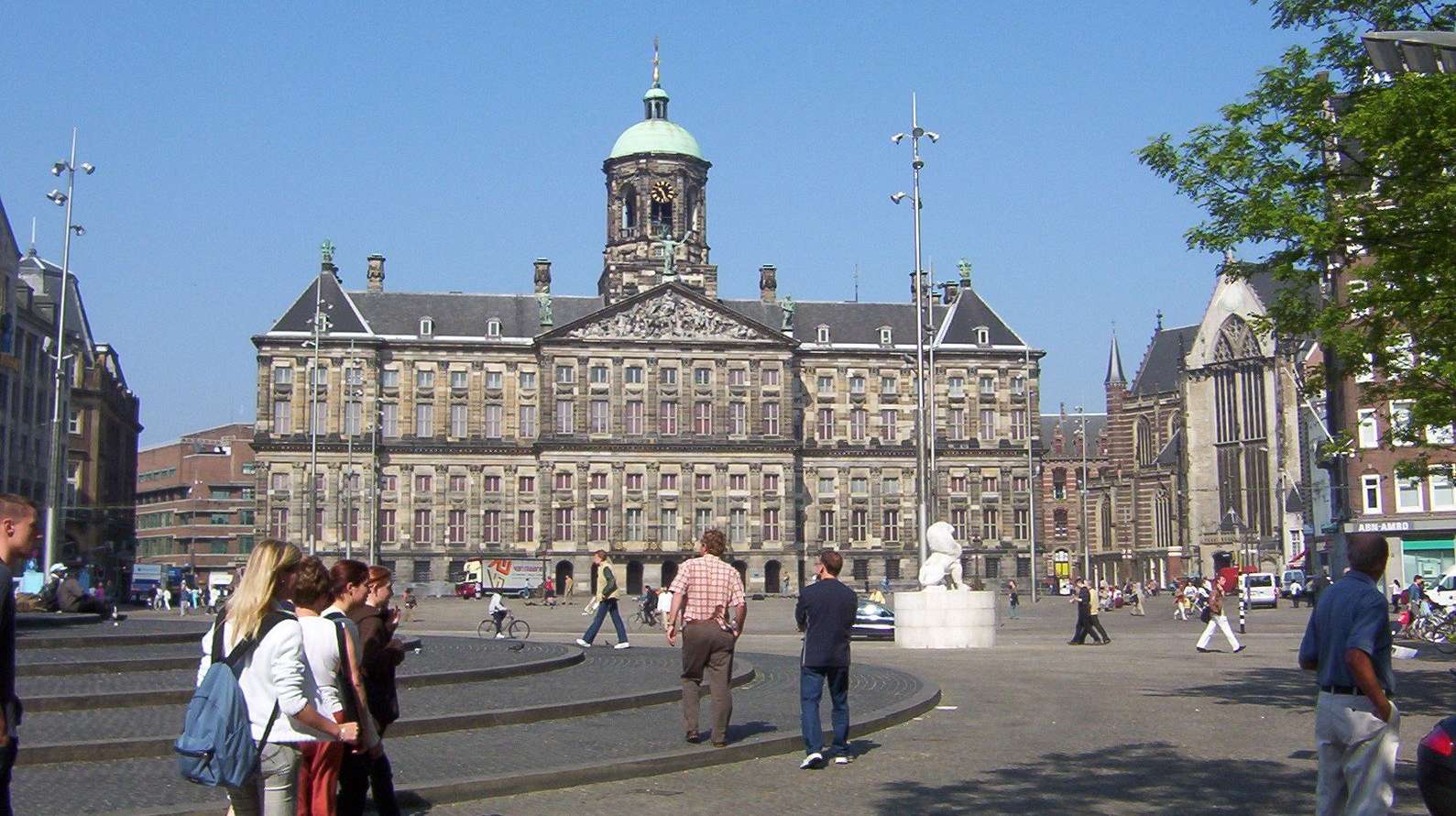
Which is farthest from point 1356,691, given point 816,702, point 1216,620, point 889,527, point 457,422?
point 889,527

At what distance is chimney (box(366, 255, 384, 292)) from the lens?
9100 centimetres

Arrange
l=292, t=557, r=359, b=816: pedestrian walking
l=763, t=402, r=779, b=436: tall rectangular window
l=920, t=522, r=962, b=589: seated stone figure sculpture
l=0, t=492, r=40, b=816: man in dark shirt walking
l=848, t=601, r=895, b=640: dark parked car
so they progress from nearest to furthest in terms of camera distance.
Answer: l=0, t=492, r=40, b=816: man in dark shirt walking → l=292, t=557, r=359, b=816: pedestrian walking → l=920, t=522, r=962, b=589: seated stone figure sculpture → l=848, t=601, r=895, b=640: dark parked car → l=763, t=402, r=779, b=436: tall rectangular window

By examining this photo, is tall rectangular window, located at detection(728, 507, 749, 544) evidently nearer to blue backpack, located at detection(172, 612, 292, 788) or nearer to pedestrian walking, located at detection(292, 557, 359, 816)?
pedestrian walking, located at detection(292, 557, 359, 816)

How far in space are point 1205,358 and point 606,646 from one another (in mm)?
79855

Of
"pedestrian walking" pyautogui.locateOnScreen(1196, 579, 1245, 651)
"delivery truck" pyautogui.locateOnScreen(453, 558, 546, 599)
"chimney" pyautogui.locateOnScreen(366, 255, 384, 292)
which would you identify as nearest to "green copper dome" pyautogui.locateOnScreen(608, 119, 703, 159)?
"chimney" pyautogui.locateOnScreen(366, 255, 384, 292)

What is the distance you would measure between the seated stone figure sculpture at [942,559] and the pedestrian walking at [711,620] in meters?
17.8

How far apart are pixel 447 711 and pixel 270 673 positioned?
8167 mm

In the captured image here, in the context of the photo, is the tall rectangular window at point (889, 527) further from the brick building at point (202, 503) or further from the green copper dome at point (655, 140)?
the brick building at point (202, 503)

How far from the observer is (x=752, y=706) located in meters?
17.3

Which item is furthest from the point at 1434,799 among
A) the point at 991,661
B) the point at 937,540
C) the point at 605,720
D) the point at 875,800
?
the point at 937,540

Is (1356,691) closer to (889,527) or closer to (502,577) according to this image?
(502,577)

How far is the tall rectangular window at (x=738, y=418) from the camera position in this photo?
292 ft

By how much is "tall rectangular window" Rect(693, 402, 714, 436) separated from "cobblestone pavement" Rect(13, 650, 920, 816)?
231ft

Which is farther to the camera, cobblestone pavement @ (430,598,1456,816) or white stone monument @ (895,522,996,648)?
white stone monument @ (895,522,996,648)
